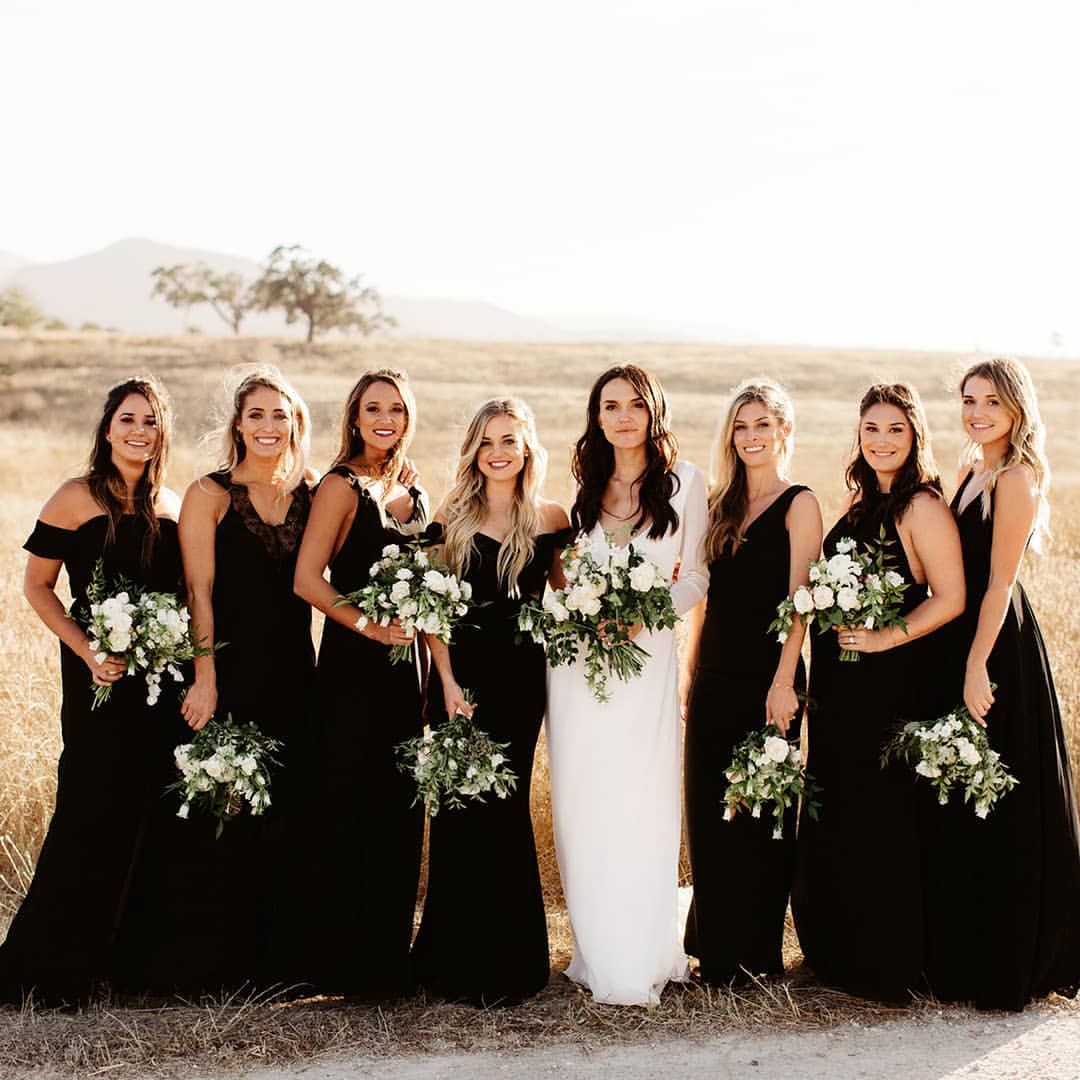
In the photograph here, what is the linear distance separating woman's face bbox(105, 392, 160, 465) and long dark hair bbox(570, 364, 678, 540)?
206 cm

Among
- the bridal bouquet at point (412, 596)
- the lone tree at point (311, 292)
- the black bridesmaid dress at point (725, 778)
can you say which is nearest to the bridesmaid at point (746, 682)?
the black bridesmaid dress at point (725, 778)

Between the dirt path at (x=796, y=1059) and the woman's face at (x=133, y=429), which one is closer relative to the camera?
the dirt path at (x=796, y=1059)

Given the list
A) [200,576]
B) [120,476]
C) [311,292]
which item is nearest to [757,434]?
[200,576]

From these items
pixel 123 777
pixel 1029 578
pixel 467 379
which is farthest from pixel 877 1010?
pixel 467 379

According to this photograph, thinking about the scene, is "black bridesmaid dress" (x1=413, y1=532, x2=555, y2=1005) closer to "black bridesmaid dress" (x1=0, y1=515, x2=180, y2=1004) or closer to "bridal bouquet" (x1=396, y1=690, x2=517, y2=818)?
"bridal bouquet" (x1=396, y1=690, x2=517, y2=818)

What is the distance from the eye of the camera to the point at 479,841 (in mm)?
6234

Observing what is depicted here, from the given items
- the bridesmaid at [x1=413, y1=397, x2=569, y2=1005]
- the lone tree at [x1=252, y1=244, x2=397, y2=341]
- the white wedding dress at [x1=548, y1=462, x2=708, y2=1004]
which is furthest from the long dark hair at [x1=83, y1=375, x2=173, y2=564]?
the lone tree at [x1=252, y1=244, x2=397, y2=341]

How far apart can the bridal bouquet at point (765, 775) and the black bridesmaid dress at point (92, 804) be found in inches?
108

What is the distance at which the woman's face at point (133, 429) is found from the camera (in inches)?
239

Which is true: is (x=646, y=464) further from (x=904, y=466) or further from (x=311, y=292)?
(x=311, y=292)

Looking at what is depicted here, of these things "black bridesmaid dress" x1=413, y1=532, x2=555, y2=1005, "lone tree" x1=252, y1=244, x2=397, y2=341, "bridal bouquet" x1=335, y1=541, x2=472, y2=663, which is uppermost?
"lone tree" x1=252, y1=244, x2=397, y2=341

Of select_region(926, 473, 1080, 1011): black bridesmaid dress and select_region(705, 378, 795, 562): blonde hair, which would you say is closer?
select_region(926, 473, 1080, 1011): black bridesmaid dress

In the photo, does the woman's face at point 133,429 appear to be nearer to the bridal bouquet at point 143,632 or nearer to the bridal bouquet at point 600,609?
the bridal bouquet at point 143,632

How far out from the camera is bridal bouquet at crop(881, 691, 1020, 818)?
5836 millimetres
